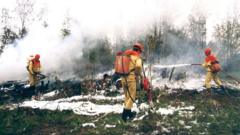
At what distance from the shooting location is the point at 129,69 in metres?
10.0

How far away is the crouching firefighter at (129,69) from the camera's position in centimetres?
994

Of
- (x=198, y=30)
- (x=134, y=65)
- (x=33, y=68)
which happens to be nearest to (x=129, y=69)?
(x=134, y=65)

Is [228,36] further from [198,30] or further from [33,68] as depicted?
[33,68]

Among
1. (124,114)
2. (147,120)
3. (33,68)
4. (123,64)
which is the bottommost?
(147,120)

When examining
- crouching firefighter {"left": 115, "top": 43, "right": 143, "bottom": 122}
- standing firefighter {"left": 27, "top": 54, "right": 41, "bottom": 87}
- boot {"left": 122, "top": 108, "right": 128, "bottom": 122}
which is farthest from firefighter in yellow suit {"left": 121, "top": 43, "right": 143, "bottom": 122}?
standing firefighter {"left": 27, "top": 54, "right": 41, "bottom": 87}

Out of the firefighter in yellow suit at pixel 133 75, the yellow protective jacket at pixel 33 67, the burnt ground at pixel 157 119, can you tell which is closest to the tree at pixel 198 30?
the burnt ground at pixel 157 119

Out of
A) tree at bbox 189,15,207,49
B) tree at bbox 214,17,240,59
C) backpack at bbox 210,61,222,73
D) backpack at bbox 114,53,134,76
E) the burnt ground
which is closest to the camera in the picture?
backpack at bbox 114,53,134,76

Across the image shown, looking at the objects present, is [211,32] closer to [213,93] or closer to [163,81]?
[163,81]

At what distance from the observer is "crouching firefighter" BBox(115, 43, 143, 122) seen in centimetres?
994

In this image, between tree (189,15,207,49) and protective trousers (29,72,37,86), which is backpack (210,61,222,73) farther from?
tree (189,15,207,49)

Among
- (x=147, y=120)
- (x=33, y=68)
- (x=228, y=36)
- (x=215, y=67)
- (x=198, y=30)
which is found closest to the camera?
(x=147, y=120)

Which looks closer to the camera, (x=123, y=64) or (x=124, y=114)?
(x=123, y=64)

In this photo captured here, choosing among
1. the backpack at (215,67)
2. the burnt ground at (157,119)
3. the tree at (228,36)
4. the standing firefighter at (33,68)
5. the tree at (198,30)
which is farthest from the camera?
the tree at (198,30)

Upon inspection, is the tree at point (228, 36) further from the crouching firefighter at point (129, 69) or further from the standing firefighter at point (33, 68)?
the crouching firefighter at point (129, 69)
